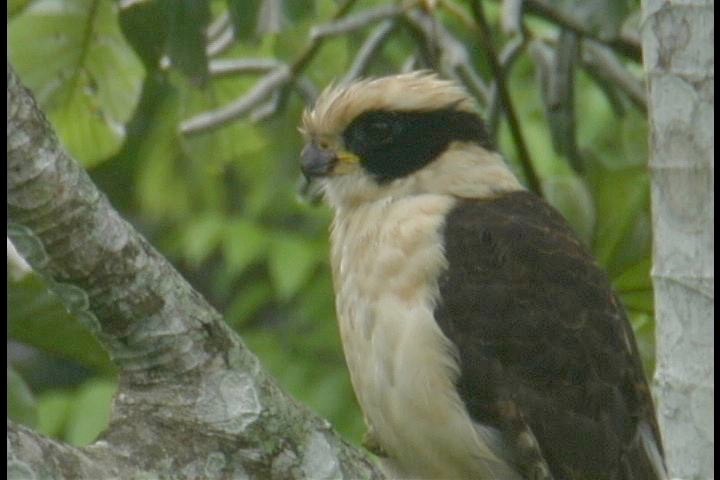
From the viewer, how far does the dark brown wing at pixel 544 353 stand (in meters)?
3.93

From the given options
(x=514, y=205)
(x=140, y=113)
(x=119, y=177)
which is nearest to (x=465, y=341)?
(x=514, y=205)

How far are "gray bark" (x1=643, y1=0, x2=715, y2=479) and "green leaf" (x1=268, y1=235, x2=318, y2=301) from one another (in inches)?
229

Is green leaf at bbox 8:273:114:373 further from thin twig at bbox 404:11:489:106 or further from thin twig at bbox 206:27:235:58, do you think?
thin twig at bbox 404:11:489:106

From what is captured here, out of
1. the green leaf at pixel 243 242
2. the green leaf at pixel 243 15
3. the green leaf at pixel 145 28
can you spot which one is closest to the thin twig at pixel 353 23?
the green leaf at pixel 243 15

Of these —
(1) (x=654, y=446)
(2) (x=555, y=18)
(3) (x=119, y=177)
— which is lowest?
(3) (x=119, y=177)

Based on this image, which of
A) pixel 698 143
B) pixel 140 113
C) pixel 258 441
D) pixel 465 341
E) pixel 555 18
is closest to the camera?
pixel 698 143

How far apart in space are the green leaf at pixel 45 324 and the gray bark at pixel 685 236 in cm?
193

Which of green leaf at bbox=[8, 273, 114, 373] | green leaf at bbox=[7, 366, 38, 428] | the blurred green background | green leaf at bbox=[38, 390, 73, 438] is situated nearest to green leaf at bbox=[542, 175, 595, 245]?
the blurred green background

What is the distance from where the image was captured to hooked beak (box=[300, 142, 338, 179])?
4.49 meters

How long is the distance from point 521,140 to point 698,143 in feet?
6.57

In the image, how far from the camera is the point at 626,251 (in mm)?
4797

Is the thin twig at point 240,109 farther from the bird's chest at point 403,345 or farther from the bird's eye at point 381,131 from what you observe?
the bird's chest at point 403,345

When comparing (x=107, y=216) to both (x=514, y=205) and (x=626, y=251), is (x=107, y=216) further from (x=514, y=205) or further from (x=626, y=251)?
(x=626, y=251)

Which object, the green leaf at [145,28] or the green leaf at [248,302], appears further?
the green leaf at [248,302]
